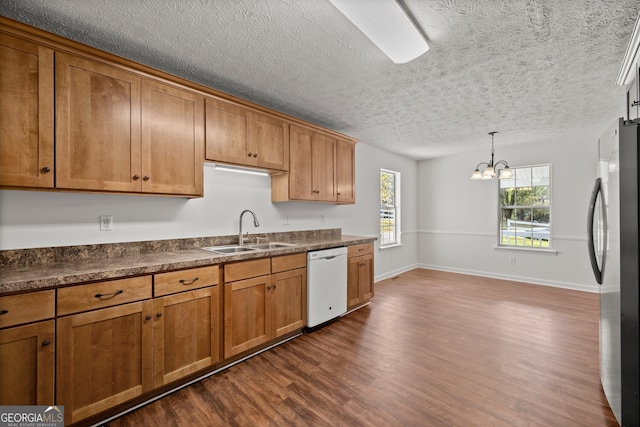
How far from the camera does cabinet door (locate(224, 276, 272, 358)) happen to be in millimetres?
2305

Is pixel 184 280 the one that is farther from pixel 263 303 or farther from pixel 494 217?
pixel 494 217

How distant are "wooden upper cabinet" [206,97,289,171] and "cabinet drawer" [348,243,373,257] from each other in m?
1.34

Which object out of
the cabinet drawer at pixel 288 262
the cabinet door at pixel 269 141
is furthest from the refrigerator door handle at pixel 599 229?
the cabinet door at pixel 269 141

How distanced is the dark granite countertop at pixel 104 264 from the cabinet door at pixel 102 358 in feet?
0.73

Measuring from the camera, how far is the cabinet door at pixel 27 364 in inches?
56.2

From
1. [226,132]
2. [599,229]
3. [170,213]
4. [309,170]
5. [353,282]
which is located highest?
[226,132]

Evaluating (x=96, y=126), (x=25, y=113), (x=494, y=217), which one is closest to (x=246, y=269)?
(x=96, y=126)

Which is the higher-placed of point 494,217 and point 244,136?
point 244,136

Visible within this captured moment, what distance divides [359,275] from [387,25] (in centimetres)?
281

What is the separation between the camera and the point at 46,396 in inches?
60.1

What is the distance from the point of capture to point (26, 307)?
1471mm

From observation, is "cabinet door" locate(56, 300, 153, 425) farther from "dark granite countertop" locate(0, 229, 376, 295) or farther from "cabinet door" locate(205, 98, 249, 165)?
"cabinet door" locate(205, 98, 249, 165)

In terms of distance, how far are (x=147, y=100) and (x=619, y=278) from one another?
338 centimetres

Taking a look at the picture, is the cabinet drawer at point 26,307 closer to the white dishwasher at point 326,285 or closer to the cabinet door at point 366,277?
the white dishwasher at point 326,285
